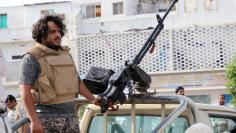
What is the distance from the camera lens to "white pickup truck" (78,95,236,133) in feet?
16.0

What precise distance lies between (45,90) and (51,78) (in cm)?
9

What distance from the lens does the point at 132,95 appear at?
16.3 feet

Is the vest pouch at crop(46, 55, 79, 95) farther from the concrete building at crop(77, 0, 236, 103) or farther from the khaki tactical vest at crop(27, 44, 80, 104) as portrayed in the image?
the concrete building at crop(77, 0, 236, 103)

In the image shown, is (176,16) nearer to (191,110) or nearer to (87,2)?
(87,2)

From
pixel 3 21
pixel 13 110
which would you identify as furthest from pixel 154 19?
pixel 13 110

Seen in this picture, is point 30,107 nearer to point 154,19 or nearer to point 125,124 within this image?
point 125,124

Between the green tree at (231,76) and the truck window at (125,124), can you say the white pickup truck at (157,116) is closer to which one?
the truck window at (125,124)

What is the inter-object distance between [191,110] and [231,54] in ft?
96.3

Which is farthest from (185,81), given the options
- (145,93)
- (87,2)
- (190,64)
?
(145,93)

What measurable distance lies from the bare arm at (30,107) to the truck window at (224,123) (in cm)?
146

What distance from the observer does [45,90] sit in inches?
187

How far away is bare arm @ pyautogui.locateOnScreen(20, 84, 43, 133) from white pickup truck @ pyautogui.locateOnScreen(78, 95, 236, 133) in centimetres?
75

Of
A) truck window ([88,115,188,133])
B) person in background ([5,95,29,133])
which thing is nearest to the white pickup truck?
truck window ([88,115,188,133])

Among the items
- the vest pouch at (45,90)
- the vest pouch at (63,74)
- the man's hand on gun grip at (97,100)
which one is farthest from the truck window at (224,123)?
the vest pouch at (45,90)
